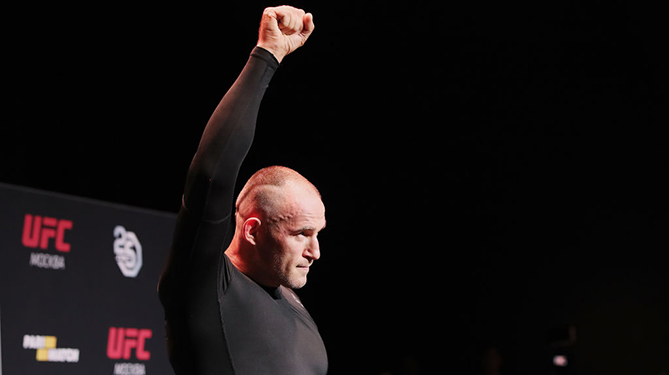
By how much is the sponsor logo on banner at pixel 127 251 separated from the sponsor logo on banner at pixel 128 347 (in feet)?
0.78

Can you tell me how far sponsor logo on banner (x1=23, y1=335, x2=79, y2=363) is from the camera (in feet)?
9.51

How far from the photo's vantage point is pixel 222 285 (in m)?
1.40

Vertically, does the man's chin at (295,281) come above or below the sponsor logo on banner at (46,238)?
above

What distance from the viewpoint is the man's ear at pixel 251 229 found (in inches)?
59.1

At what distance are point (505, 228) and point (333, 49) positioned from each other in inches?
87.4

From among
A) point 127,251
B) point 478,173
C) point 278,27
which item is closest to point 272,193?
point 278,27

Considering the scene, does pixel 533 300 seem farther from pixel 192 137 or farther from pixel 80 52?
pixel 80 52

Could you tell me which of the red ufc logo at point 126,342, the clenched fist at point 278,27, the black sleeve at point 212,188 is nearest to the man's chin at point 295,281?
the black sleeve at point 212,188

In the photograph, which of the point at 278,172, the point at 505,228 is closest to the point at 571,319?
the point at 505,228

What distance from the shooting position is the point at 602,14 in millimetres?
5438

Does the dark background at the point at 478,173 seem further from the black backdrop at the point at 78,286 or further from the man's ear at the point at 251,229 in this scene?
the man's ear at the point at 251,229

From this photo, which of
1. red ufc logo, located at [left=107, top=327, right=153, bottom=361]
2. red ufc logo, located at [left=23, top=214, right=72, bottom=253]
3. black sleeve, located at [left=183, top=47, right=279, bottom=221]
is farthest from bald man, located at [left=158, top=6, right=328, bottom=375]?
red ufc logo, located at [left=107, top=327, right=153, bottom=361]

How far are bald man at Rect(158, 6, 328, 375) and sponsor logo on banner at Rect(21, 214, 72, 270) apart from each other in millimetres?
1615

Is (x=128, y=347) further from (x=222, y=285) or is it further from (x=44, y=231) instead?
(x=222, y=285)
